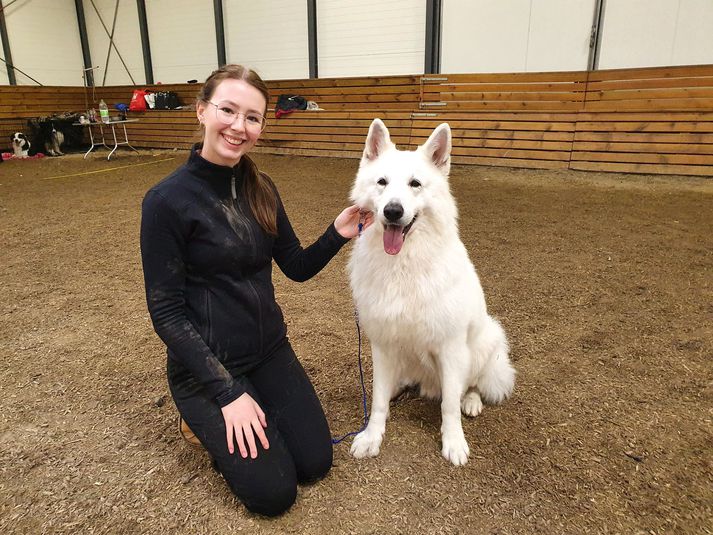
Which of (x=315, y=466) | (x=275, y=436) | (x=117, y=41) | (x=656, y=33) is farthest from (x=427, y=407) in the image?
(x=117, y=41)

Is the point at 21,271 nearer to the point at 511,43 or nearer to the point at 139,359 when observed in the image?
the point at 139,359

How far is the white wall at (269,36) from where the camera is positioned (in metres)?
11.1

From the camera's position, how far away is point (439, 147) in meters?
1.89

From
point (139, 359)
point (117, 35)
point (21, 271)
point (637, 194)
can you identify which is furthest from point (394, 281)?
point (117, 35)

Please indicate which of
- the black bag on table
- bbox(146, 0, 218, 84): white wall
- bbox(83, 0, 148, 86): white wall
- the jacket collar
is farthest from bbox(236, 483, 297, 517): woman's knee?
bbox(83, 0, 148, 86): white wall

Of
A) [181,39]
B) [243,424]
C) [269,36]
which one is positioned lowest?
[243,424]

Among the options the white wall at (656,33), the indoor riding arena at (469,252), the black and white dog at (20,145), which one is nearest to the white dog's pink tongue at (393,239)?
the indoor riding arena at (469,252)

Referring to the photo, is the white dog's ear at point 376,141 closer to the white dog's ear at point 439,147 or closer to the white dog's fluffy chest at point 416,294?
the white dog's ear at point 439,147

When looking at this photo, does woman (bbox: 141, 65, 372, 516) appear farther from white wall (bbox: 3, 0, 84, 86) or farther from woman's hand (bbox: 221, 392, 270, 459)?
white wall (bbox: 3, 0, 84, 86)

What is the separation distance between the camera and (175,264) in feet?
5.47

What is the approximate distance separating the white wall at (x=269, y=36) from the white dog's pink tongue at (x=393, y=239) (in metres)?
10.5

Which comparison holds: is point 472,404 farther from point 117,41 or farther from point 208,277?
point 117,41

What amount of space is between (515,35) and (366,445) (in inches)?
355

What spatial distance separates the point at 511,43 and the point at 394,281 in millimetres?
8647
